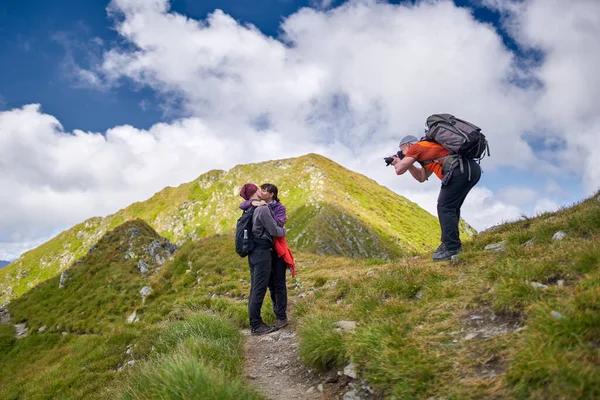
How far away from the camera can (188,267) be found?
23125 mm

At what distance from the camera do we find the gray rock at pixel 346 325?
246 inches

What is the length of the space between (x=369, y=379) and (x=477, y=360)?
143cm

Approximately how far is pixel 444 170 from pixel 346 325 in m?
4.45

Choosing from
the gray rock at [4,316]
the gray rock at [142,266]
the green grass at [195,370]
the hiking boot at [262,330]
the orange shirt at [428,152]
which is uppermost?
the orange shirt at [428,152]

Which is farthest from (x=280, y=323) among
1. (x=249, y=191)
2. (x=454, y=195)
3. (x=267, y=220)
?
(x=454, y=195)

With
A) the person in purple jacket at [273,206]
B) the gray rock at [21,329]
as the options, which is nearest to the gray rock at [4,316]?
the gray rock at [21,329]

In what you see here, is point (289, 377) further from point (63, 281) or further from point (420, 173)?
point (63, 281)

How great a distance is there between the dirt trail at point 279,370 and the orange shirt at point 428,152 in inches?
207

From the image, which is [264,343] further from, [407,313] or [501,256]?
[501,256]

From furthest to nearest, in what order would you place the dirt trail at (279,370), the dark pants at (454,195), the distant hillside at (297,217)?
1. the distant hillside at (297,217)
2. the dark pants at (454,195)
3. the dirt trail at (279,370)

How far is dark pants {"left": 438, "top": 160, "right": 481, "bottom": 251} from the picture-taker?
8328mm

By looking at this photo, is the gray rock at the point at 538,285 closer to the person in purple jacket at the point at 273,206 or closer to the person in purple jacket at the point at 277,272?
the person in purple jacket at the point at 273,206

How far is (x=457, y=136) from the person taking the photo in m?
8.11

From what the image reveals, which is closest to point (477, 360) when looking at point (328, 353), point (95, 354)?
point (328, 353)
